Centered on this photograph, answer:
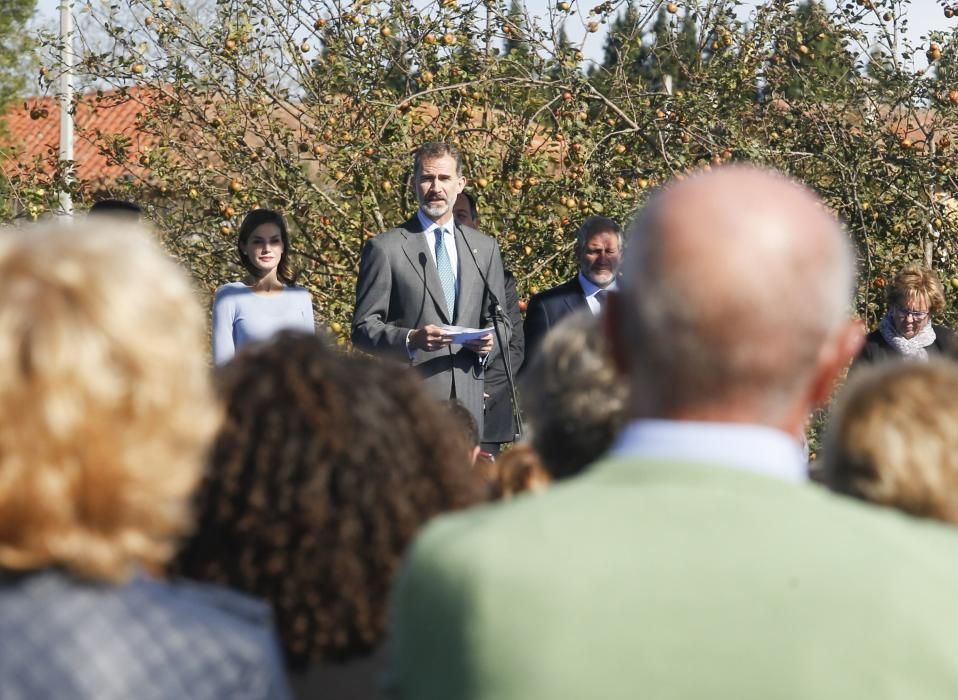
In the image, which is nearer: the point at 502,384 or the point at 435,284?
the point at 435,284

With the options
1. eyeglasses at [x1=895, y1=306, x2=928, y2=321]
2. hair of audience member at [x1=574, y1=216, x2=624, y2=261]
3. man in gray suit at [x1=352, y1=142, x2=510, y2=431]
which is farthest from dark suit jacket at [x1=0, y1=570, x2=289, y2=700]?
eyeglasses at [x1=895, y1=306, x2=928, y2=321]

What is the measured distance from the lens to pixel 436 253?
263 inches

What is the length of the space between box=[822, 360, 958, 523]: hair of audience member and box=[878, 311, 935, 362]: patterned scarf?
18.0 feet

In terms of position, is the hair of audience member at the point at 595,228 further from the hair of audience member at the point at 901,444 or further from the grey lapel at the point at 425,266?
the hair of audience member at the point at 901,444

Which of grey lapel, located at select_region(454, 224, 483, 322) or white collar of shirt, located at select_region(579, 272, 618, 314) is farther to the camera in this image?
white collar of shirt, located at select_region(579, 272, 618, 314)

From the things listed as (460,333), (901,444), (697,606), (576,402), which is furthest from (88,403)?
(460,333)

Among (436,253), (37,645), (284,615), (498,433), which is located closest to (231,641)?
(37,645)

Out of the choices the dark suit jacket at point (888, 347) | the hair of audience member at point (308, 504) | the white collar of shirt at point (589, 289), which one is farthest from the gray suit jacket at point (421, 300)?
the hair of audience member at point (308, 504)

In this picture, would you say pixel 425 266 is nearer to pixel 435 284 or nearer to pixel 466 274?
pixel 435 284

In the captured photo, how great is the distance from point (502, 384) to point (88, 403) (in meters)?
5.71

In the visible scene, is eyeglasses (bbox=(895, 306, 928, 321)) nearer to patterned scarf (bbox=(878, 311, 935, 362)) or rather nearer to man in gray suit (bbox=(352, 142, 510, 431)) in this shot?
patterned scarf (bbox=(878, 311, 935, 362))

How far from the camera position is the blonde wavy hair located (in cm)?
148

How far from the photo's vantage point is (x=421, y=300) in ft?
21.6

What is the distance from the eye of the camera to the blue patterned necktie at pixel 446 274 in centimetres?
667
